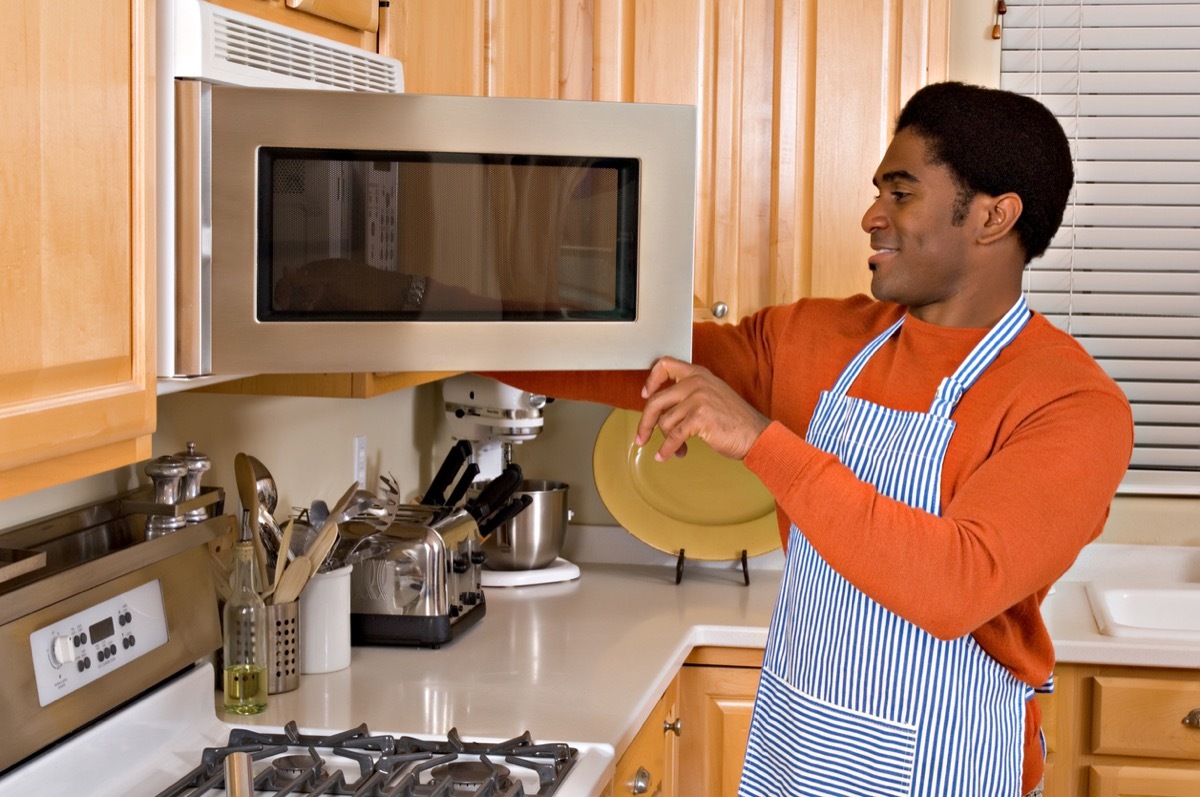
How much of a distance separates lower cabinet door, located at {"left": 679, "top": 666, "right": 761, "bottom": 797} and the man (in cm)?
52

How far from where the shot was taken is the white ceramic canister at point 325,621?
184cm

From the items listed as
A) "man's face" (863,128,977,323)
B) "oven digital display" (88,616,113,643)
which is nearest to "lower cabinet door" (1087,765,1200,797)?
"man's face" (863,128,977,323)

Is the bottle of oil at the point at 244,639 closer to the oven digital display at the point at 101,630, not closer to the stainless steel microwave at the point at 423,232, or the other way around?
the oven digital display at the point at 101,630

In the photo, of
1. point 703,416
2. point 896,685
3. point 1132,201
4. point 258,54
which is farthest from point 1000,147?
point 1132,201

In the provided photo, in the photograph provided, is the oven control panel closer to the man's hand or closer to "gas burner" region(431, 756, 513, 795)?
"gas burner" region(431, 756, 513, 795)

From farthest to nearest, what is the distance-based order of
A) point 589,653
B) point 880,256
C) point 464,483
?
point 464,483, point 589,653, point 880,256

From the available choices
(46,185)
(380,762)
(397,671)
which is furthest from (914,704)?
(46,185)

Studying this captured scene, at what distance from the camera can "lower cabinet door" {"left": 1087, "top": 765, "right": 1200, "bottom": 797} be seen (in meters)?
2.19

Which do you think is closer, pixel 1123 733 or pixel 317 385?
pixel 317 385

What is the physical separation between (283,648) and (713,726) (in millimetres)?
798

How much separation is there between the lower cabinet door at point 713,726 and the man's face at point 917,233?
2.87ft

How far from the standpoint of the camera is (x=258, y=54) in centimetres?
123

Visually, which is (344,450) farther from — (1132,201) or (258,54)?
(1132,201)

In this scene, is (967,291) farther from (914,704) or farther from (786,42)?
(786,42)
